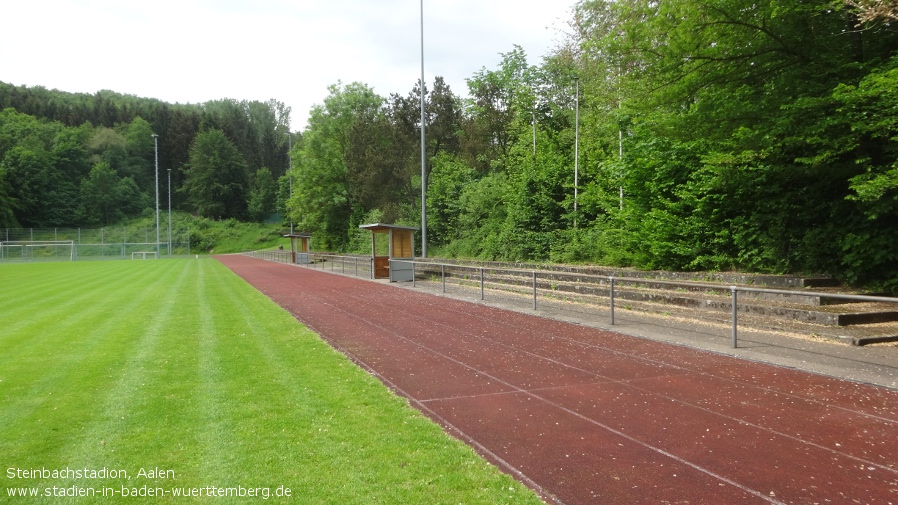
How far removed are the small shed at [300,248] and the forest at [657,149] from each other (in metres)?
3.89

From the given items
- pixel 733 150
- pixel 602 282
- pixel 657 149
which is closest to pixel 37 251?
pixel 602 282

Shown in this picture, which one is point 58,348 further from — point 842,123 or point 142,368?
point 842,123

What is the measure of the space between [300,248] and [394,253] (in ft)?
76.2

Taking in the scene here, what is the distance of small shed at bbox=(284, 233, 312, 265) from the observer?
4172 centimetres

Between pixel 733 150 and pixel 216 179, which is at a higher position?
pixel 216 179

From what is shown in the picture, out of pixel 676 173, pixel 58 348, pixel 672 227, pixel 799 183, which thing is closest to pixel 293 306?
Answer: pixel 58 348

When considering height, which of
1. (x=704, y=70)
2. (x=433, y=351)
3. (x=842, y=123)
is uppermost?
(x=704, y=70)

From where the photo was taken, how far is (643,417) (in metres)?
5.31

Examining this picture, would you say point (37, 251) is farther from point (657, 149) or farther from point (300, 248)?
point (657, 149)

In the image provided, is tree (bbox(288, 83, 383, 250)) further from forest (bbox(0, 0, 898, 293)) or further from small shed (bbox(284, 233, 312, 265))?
small shed (bbox(284, 233, 312, 265))

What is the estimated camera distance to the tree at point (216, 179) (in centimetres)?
9088

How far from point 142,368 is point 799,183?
12.8 metres

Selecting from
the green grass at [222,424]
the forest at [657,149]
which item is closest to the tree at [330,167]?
the forest at [657,149]

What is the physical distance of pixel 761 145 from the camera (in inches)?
421
